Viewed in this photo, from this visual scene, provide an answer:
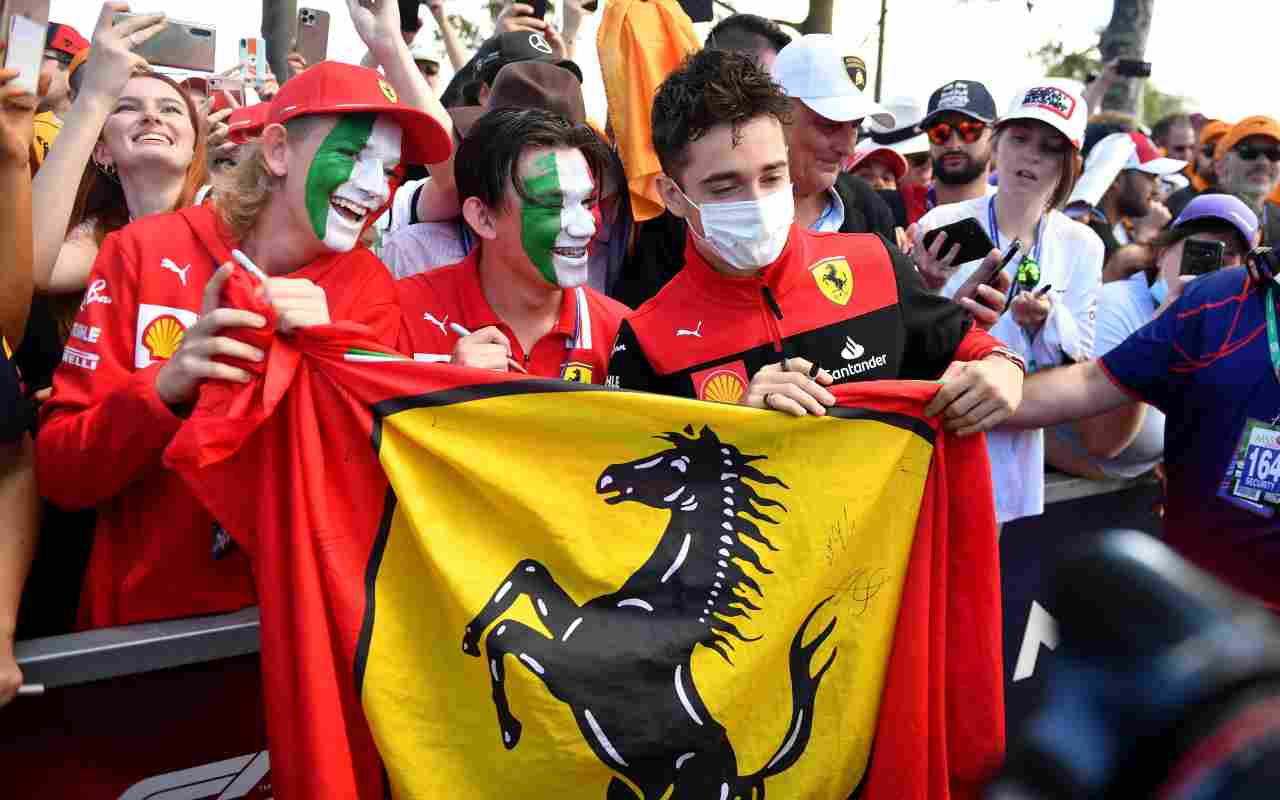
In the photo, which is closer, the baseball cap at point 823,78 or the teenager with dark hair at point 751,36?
the baseball cap at point 823,78

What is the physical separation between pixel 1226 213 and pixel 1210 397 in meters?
1.26

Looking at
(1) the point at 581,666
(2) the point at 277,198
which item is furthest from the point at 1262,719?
(2) the point at 277,198

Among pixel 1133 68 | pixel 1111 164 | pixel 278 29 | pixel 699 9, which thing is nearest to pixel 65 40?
pixel 278 29

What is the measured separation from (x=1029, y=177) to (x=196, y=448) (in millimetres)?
3354

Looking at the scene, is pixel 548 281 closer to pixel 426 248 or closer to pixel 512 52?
pixel 426 248

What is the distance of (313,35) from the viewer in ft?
18.0

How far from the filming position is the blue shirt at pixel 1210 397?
11.8 feet

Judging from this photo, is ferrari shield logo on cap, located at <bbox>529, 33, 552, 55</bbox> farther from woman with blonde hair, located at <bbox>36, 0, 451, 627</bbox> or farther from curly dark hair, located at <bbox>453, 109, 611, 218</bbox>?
woman with blonde hair, located at <bbox>36, 0, 451, 627</bbox>

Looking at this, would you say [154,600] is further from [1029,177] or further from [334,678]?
[1029,177]

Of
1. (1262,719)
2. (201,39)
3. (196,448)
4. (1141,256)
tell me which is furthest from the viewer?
(1141,256)

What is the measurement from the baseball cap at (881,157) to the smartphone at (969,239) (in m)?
3.45

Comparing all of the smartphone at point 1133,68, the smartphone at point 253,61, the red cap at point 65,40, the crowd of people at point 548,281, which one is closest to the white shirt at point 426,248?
the crowd of people at point 548,281

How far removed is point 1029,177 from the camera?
4.54 meters

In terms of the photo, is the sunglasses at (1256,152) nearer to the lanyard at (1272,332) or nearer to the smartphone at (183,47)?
the lanyard at (1272,332)
